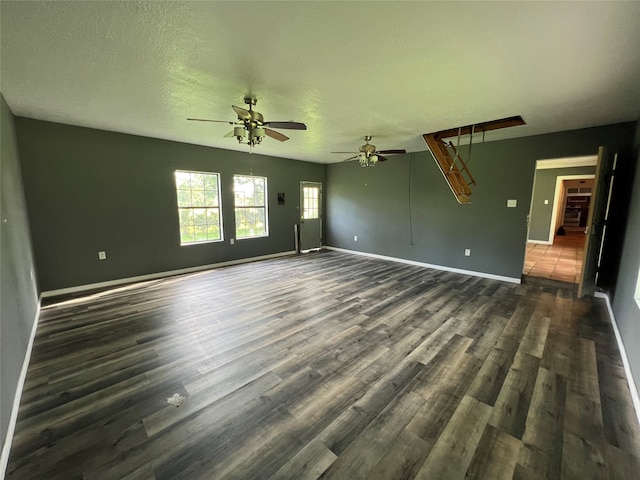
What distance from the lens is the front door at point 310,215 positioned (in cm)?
708

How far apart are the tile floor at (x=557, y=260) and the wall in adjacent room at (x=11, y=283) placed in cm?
680

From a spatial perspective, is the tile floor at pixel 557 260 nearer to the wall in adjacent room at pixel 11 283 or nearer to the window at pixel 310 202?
the window at pixel 310 202

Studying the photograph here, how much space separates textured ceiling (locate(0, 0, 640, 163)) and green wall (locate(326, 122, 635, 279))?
2.20ft

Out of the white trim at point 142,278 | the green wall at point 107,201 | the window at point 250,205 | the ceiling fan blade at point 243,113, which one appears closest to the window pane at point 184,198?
the green wall at point 107,201

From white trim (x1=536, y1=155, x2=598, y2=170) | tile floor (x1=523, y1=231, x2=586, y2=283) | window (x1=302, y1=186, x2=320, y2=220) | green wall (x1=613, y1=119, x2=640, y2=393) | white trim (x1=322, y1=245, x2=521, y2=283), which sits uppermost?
white trim (x1=536, y1=155, x2=598, y2=170)

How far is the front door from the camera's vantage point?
708cm

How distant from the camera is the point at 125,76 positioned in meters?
2.31

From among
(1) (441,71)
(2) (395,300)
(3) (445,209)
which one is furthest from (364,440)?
(3) (445,209)

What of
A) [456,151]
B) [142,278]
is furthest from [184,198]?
[456,151]

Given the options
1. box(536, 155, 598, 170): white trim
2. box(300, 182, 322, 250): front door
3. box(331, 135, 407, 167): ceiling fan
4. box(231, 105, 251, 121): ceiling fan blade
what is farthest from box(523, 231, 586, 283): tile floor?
box(231, 105, 251, 121): ceiling fan blade

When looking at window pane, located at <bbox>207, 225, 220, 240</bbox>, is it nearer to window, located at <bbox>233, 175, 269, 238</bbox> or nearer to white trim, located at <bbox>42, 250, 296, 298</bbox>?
window, located at <bbox>233, 175, 269, 238</bbox>

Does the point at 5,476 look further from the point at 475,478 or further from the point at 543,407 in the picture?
the point at 543,407

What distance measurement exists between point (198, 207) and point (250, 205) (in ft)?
3.87

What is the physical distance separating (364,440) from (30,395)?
93.7 inches
